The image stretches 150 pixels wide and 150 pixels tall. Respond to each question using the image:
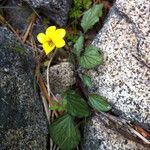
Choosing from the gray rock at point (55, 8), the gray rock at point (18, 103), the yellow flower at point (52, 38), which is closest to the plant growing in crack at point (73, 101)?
the yellow flower at point (52, 38)

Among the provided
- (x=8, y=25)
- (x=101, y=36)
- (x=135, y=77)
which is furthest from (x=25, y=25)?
(x=135, y=77)

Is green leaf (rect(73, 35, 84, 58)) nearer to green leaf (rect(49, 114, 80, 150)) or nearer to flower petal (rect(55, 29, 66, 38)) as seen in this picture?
flower petal (rect(55, 29, 66, 38))

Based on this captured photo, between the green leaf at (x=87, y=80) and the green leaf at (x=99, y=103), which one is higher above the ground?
the green leaf at (x=87, y=80)

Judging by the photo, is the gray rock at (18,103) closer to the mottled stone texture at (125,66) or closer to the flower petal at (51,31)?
the flower petal at (51,31)

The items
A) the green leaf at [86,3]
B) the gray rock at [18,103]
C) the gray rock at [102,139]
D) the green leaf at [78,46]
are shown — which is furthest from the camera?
the green leaf at [86,3]

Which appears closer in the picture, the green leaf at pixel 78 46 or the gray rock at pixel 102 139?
the gray rock at pixel 102 139
